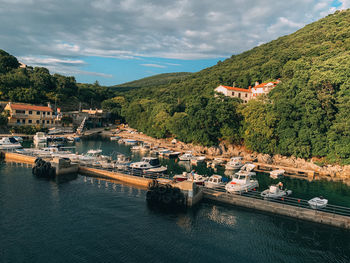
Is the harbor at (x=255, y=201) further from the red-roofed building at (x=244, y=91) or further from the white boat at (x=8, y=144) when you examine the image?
the red-roofed building at (x=244, y=91)

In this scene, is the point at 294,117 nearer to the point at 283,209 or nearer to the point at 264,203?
the point at 264,203

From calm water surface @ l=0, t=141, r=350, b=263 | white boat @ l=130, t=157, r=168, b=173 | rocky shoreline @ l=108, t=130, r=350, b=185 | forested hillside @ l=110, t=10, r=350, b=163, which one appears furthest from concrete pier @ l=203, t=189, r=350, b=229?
forested hillside @ l=110, t=10, r=350, b=163

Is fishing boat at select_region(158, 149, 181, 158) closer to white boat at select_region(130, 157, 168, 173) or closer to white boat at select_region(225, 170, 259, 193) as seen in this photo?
white boat at select_region(130, 157, 168, 173)

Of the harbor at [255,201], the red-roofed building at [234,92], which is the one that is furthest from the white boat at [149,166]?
the red-roofed building at [234,92]

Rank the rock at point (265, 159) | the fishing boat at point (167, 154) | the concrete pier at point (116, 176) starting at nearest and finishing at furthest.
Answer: the concrete pier at point (116, 176) → the rock at point (265, 159) → the fishing boat at point (167, 154)

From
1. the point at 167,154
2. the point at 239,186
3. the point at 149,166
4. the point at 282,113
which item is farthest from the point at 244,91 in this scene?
the point at 239,186

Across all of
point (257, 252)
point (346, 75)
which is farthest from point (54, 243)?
point (346, 75)

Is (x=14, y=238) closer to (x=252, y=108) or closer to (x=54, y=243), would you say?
(x=54, y=243)
